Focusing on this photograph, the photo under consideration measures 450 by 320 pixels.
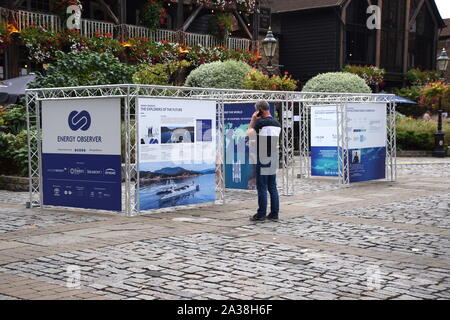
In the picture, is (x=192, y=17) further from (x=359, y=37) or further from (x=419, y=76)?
(x=419, y=76)

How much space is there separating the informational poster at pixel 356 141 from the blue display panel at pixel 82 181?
7053mm

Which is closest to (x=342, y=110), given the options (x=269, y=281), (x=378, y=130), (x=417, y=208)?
(x=378, y=130)

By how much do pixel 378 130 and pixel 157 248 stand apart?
10.1m

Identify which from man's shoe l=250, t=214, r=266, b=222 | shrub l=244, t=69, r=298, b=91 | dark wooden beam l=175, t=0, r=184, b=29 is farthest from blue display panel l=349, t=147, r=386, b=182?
dark wooden beam l=175, t=0, r=184, b=29

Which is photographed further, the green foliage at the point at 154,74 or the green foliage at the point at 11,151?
the green foliage at the point at 154,74

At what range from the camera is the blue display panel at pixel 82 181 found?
10969 mm

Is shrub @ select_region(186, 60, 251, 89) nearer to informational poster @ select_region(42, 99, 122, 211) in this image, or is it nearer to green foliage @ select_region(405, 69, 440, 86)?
informational poster @ select_region(42, 99, 122, 211)

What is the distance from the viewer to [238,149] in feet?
47.2

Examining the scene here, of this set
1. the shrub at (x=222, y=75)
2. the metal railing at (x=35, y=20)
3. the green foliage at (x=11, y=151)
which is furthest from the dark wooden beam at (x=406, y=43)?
the green foliage at (x=11, y=151)

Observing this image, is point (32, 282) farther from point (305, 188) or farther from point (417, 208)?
point (305, 188)

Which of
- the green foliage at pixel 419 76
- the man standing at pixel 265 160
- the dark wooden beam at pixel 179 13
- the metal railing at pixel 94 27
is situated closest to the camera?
the man standing at pixel 265 160

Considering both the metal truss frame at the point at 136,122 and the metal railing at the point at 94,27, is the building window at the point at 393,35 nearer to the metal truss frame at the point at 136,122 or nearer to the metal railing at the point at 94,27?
the metal railing at the point at 94,27

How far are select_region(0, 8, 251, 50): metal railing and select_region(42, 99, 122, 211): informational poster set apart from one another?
44.4 feet

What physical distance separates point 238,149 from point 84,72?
259 inches
